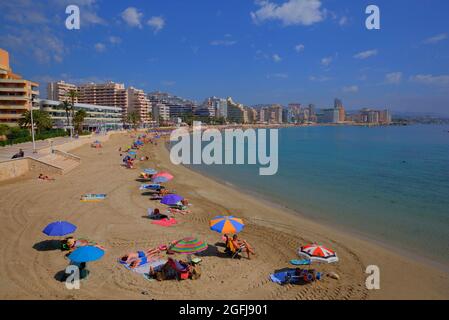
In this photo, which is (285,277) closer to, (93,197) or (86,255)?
(86,255)

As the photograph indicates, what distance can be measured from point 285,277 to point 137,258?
14.9 feet

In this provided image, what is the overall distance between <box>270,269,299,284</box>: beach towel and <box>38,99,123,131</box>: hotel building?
61865mm

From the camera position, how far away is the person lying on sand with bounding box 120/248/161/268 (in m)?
10.0

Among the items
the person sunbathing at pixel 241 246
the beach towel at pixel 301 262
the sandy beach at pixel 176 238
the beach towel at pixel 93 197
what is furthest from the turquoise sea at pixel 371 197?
the beach towel at pixel 93 197

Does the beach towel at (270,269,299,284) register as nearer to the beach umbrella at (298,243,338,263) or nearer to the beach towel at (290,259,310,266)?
the beach towel at (290,259,310,266)

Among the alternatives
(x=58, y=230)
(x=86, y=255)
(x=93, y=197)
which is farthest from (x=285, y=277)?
(x=93, y=197)

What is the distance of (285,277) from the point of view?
30.9 feet

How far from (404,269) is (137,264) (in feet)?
28.0

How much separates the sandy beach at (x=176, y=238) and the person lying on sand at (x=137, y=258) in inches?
11.6

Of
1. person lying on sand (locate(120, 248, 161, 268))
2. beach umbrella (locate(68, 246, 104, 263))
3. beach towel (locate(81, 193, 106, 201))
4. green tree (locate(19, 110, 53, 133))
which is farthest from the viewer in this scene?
green tree (locate(19, 110, 53, 133))

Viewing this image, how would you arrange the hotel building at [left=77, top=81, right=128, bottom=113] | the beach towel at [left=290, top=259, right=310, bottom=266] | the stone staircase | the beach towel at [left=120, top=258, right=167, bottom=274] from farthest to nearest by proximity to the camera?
1. the hotel building at [left=77, top=81, right=128, bottom=113]
2. the stone staircase
3. the beach towel at [left=290, top=259, right=310, bottom=266]
4. the beach towel at [left=120, top=258, right=167, bottom=274]

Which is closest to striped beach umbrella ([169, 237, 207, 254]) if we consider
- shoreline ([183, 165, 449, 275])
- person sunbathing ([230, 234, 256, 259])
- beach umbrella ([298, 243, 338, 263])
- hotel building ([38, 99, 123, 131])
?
person sunbathing ([230, 234, 256, 259])

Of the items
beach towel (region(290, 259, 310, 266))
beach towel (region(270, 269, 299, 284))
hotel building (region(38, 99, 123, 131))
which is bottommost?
beach towel (region(290, 259, 310, 266))
